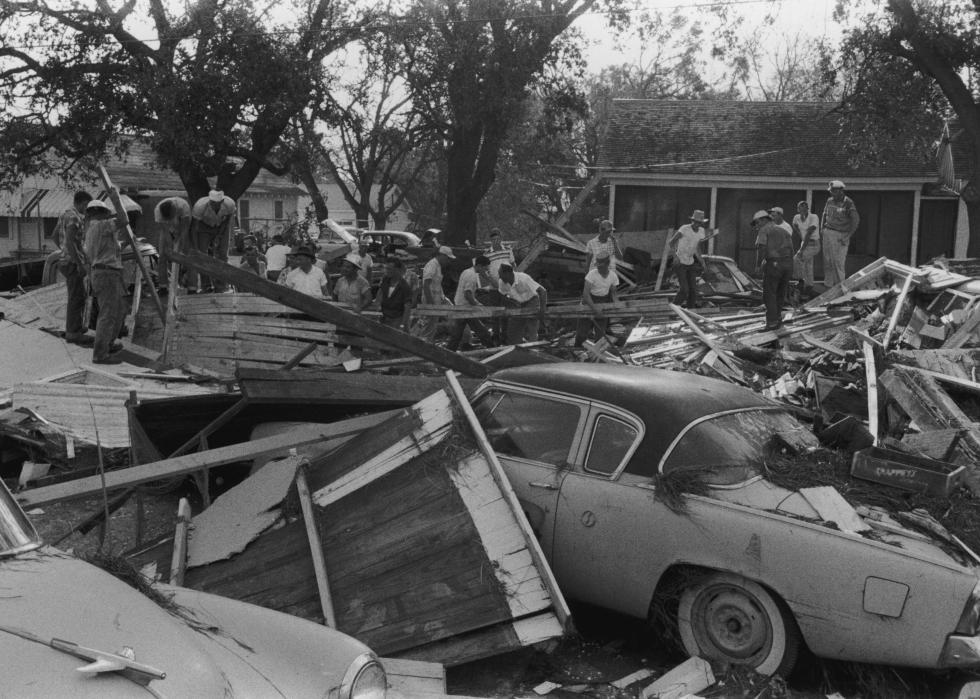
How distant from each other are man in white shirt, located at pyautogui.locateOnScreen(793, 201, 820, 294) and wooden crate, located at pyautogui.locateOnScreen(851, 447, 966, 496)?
1291 cm

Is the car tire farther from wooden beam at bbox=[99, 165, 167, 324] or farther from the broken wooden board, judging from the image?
wooden beam at bbox=[99, 165, 167, 324]

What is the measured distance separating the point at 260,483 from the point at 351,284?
7477 mm

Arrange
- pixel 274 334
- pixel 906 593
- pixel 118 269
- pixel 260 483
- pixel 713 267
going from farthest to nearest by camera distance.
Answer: pixel 713 267 < pixel 274 334 < pixel 118 269 < pixel 260 483 < pixel 906 593

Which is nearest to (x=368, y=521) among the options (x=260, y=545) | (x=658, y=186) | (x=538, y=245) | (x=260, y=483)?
(x=260, y=545)

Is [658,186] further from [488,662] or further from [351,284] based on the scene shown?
[488,662]

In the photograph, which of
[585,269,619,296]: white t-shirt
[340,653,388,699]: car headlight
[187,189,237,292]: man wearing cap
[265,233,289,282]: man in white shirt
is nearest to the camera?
[340,653,388,699]: car headlight

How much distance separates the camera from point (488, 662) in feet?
18.0

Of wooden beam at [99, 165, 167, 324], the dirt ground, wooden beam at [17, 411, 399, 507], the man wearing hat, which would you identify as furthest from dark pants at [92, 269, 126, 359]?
the man wearing hat

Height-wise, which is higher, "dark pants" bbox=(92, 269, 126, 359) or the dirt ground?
"dark pants" bbox=(92, 269, 126, 359)

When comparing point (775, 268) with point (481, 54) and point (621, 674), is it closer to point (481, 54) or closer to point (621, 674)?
point (621, 674)

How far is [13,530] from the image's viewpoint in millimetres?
4020

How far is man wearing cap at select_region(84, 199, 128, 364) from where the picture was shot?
11.7 m

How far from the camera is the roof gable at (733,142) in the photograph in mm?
27781

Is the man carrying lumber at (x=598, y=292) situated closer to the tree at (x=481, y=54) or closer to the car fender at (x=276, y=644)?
the tree at (x=481, y=54)
